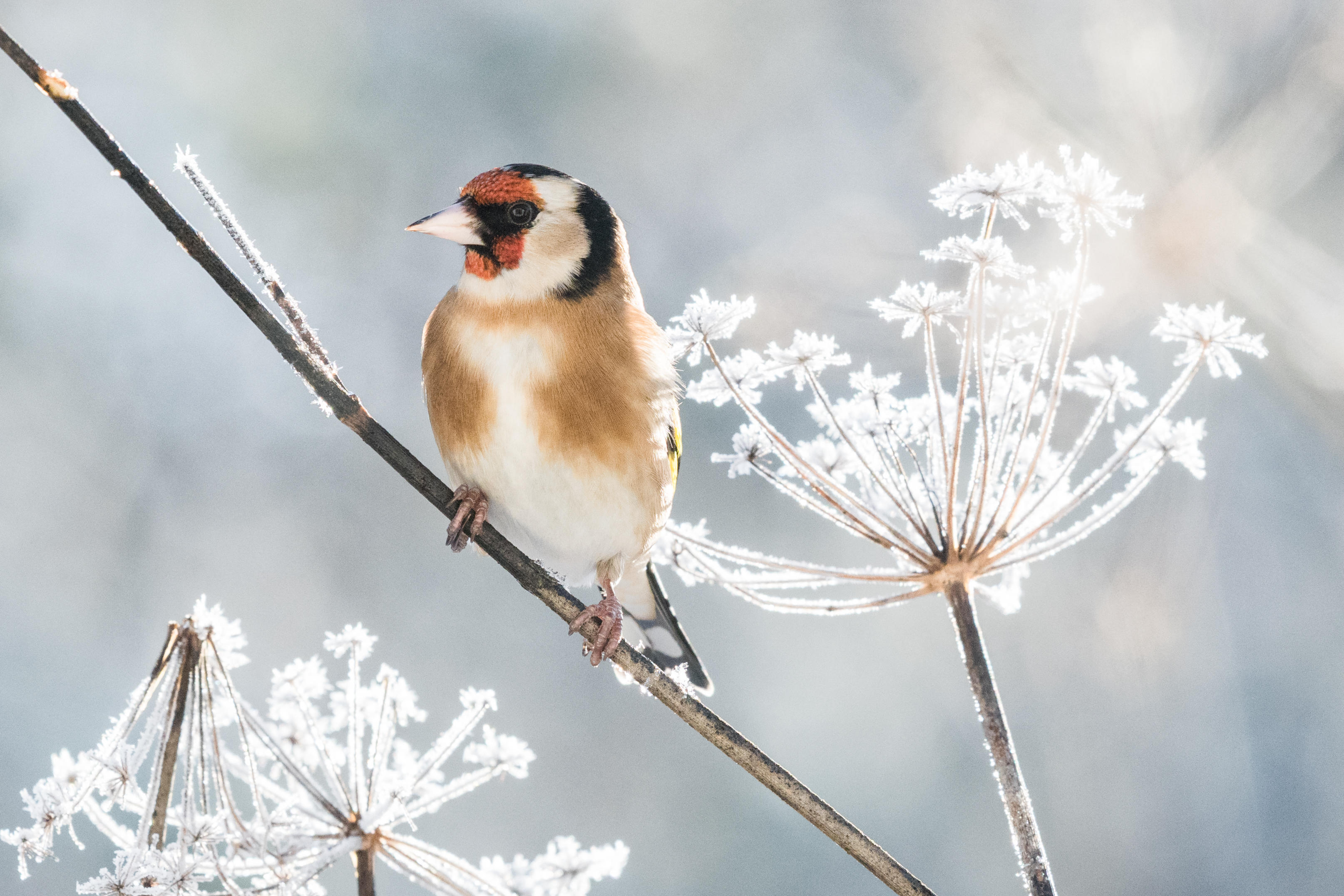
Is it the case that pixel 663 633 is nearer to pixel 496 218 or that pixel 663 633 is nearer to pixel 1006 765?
pixel 496 218

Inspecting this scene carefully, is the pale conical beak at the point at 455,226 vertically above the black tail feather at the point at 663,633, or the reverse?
the black tail feather at the point at 663,633

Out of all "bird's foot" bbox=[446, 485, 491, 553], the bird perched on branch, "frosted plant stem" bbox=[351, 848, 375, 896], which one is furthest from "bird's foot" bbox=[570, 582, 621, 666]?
"frosted plant stem" bbox=[351, 848, 375, 896]

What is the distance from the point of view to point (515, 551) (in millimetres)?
1769

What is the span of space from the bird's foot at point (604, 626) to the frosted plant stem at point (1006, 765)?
26.3 inches

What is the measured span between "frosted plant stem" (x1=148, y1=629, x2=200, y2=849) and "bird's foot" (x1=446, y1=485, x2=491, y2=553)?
443mm

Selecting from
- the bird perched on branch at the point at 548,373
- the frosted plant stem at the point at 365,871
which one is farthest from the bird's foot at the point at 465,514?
the frosted plant stem at the point at 365,871

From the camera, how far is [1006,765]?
155cm

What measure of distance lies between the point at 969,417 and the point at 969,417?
0.03 meters

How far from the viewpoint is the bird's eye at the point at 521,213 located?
237 centimetres

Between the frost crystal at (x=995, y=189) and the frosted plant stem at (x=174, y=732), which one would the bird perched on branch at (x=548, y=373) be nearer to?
the frosted plant stem at (x=174, y=732)

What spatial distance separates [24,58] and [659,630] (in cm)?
227

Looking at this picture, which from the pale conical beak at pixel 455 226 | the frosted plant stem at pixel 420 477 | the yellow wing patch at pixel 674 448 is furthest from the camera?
the yellow wing patch at pixel 674 448

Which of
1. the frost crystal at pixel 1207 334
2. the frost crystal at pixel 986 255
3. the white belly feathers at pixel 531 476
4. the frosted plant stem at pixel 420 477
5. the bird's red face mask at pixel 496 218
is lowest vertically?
the frosted plant stem at pixel 420 477

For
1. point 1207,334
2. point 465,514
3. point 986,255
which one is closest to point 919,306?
point 986,255
